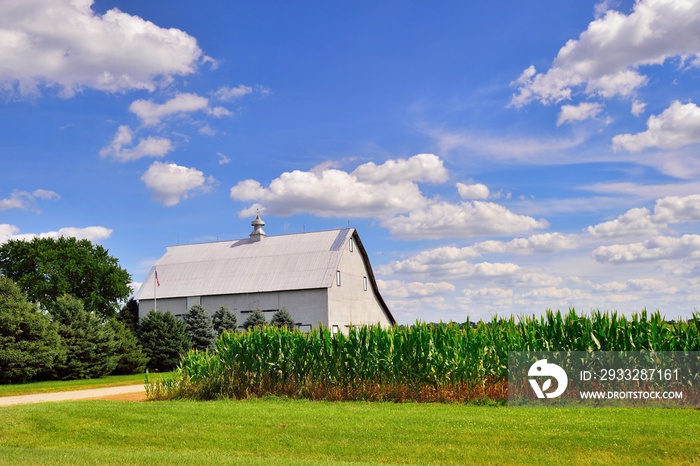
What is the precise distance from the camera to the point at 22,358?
26578mm

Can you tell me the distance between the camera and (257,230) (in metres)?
51.3

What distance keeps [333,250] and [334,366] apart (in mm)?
28994

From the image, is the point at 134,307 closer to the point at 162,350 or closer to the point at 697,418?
the point at 162,350

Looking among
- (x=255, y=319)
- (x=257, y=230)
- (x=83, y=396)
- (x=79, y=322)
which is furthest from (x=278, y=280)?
(x=83, y=396)

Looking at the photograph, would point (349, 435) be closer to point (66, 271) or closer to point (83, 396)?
point (83, 396)

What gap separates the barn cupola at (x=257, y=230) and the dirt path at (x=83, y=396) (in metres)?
27.1

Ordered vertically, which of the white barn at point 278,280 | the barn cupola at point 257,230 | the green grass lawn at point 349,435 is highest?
the barn cupola at point 257,230

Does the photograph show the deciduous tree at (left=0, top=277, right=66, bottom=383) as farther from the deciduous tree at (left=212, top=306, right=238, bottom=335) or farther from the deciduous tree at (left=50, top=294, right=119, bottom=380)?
the deciduous tree at (left=212, top=306, right=238, bottom=335)

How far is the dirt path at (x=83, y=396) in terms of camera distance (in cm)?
1969

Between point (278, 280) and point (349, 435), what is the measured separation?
110 ft

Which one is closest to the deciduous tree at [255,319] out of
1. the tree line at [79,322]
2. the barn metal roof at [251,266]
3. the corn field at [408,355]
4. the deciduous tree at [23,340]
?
the tree line at [79,322]

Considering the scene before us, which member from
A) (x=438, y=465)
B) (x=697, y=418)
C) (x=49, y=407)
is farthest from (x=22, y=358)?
(x=697, y=418)

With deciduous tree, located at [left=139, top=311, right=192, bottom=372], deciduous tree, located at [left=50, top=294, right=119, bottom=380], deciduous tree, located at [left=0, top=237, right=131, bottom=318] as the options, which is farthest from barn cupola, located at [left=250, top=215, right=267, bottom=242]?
deciduous tree, located at [left=50, top=294, right=119, bottom=380]

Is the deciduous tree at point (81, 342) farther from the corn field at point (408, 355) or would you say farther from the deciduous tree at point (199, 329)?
the corn field at point (408, 355)
